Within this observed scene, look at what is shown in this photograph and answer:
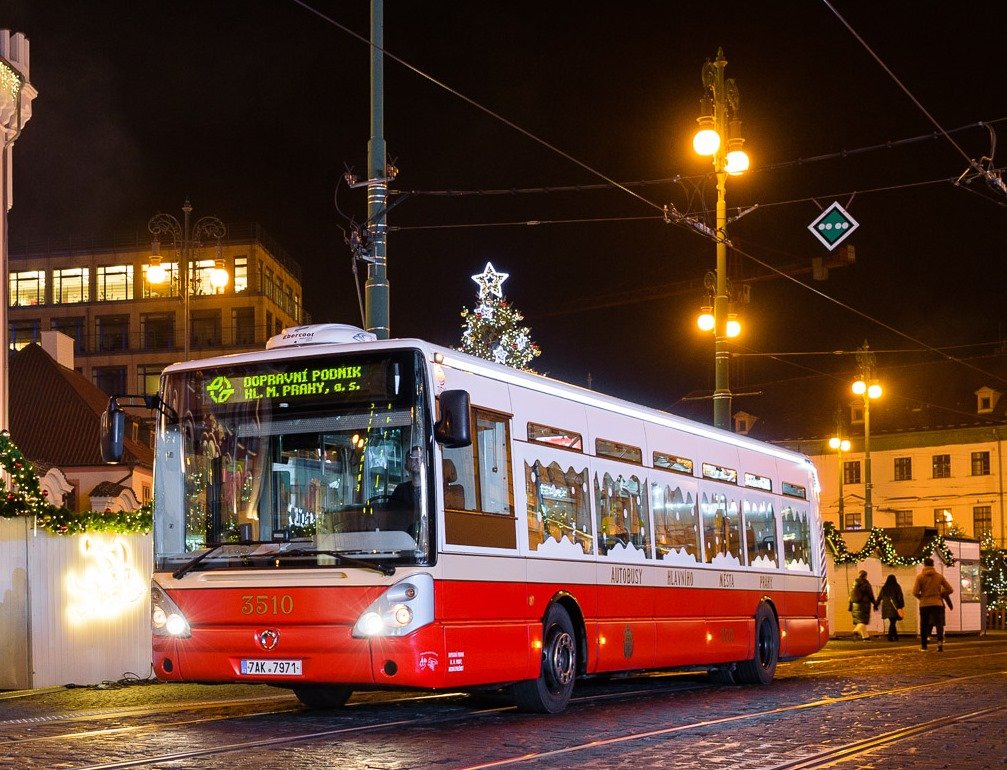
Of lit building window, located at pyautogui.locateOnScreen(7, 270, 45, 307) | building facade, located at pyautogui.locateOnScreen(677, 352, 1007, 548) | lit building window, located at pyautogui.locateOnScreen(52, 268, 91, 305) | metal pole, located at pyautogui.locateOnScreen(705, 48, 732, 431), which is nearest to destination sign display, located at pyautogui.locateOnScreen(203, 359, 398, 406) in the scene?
metal pole, located at pyautogui.locateOnScreen(705, 48, 732, 431)

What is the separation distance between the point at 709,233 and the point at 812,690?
9894 millimetres

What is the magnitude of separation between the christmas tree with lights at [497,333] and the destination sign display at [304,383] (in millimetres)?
33368

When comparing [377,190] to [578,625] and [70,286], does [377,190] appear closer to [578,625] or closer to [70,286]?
[578,625]

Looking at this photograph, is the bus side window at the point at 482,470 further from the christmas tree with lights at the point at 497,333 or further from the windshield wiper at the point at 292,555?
the christmas tree with lights at the point at 497,333

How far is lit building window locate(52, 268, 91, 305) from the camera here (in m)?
92.8

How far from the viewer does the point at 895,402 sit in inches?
3590

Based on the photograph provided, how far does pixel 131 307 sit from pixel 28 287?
23.0ft

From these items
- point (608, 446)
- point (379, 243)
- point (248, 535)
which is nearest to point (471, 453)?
point (248, 535)

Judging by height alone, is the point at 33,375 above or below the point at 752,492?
above

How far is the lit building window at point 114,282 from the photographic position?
92.1m

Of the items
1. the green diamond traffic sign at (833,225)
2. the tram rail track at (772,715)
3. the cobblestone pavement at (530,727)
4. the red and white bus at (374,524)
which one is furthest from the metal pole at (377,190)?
the green diamond traffic sign at (833,225)

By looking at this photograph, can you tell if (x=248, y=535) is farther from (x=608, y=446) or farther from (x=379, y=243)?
(x=379, y=243)

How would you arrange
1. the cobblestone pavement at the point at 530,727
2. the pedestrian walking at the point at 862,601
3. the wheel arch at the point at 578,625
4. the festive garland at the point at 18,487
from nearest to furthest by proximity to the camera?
the cobblestone pavement at the point at 530,727 → the wheel arch at the point at 578,625 → the festive garland at the point at 18,487 → the pedestrian walking at the point at 862,601

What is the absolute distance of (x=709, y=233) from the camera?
83.5ft
